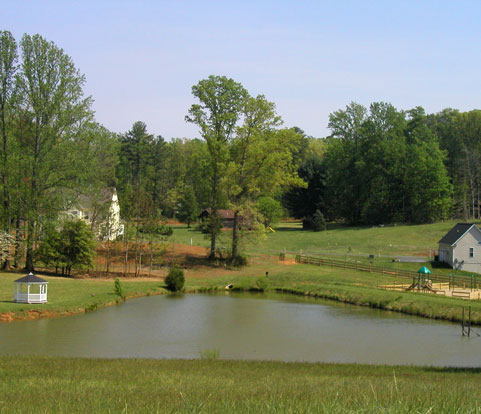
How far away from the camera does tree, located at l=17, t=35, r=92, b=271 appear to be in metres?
44.0

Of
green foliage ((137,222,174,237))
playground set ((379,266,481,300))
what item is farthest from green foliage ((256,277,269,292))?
green foliage ((137,222,174,237))

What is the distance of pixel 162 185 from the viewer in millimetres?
107000

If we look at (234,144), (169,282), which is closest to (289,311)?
(169,282)

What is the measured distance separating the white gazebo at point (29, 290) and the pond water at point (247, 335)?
8.70ft

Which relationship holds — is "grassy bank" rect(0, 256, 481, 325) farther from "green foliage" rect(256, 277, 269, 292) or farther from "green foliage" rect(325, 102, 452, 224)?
"green foliage" rect(325, 102, 452, 224)

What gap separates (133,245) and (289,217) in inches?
2595

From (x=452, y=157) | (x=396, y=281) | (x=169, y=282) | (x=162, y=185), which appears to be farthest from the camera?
(x=162, y=185)

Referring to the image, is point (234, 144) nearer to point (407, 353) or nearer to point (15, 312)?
point (15, 312)

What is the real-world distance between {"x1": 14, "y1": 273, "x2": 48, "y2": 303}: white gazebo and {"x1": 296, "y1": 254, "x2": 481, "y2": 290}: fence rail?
86.2ft

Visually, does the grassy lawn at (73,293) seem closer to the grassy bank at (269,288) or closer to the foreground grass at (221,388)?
the grassy bank at (269,288)

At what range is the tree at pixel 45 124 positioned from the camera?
4400cm

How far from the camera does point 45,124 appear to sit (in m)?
44.8

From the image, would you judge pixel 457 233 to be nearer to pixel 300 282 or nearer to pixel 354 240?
pixel 300 282

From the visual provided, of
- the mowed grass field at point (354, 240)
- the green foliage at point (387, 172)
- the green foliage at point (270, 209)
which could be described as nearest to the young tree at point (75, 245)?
the mowed grass field at point (354, 240)
